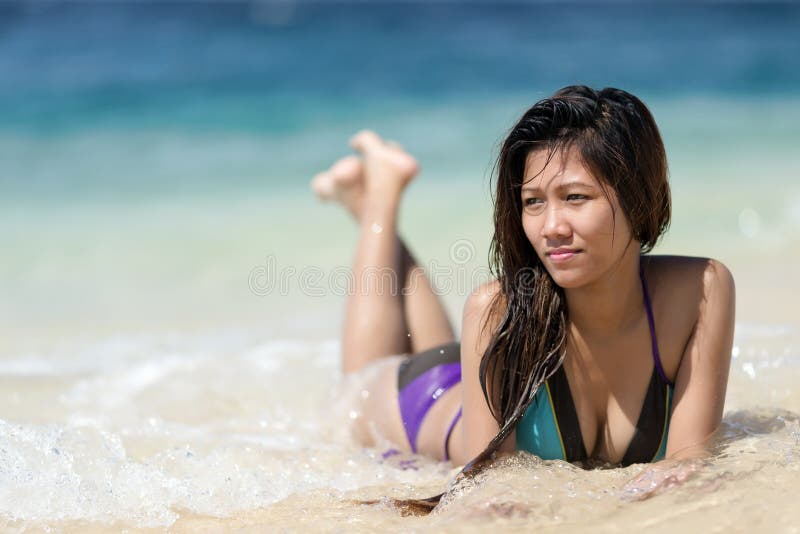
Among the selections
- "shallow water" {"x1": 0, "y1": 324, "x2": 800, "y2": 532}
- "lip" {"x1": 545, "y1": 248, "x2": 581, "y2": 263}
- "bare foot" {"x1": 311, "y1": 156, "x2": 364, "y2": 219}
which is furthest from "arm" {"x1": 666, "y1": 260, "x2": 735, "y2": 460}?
"bare foot" {"x1": 311, "y1": 156, "x2": 364, "y2": 219}

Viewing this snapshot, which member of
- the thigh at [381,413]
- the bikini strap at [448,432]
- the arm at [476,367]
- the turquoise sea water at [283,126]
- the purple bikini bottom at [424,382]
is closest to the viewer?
the arm at [476,367]

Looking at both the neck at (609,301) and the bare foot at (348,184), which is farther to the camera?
the bare foot at (348,184)

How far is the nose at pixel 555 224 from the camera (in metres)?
2.47

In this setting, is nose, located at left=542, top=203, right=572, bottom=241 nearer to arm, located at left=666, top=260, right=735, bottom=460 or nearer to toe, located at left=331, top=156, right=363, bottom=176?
arm, located at left=666, top=260, right=735, bottom=460

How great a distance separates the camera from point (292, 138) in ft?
36.0

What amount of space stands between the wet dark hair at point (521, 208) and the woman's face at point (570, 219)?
0.03 meters

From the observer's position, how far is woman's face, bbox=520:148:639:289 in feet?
8.08

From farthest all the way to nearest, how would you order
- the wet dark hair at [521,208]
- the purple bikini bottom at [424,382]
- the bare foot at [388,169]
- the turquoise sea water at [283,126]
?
1. the turquoise sea water at [283,126]
2. the bare foot at [388,169]
3. the purple bikini bottom at [424,382]
4. the wet dark hair at [521,208]

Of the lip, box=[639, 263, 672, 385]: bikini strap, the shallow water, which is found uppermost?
the lip

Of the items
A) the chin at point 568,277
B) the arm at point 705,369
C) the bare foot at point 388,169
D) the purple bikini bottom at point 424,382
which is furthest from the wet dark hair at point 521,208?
the bare foot at point 388,169

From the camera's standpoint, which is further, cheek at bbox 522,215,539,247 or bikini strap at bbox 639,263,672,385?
bikini strap at bbox 639,263,672,385

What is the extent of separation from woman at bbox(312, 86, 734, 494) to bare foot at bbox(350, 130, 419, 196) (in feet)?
6.01

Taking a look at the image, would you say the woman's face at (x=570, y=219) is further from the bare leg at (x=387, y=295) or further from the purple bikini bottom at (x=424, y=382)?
the bare leg at (x=387, y=295)

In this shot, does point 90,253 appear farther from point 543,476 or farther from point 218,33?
point 218,33
